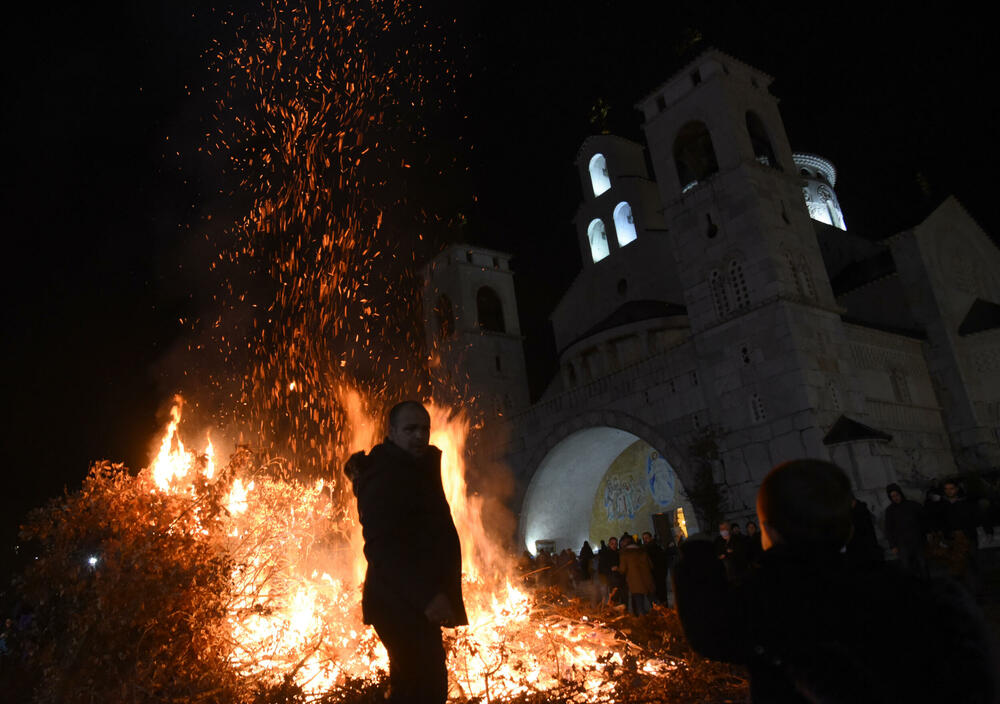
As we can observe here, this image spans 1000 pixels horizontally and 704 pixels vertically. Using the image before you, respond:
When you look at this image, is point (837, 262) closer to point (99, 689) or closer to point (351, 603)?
point (351, 603)

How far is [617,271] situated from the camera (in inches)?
1252

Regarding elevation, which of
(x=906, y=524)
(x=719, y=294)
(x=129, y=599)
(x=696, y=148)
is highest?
(x=696, y=148)

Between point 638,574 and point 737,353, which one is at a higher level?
point 737,353

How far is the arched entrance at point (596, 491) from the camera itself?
81.1ft

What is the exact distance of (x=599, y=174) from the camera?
112ft

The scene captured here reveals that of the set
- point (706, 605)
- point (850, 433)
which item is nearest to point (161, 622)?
point (706, 605)

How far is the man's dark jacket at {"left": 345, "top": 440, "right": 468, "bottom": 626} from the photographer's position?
3.06 metres

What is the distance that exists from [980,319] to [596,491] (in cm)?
1585

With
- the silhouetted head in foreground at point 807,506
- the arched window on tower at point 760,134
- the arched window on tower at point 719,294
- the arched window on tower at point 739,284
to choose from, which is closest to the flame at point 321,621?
the silhouetted head in foreground at point 807,506

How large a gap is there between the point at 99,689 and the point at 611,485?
2352 cm

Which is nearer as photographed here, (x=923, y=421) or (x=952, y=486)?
(x=952, y=486)

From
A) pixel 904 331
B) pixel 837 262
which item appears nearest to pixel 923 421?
pixel 904 331

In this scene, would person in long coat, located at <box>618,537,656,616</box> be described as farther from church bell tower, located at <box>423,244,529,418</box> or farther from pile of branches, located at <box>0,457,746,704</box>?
church bell tower, located at <box>423,244,529,418</box>

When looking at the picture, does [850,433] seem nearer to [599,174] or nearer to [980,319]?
[980,319]
